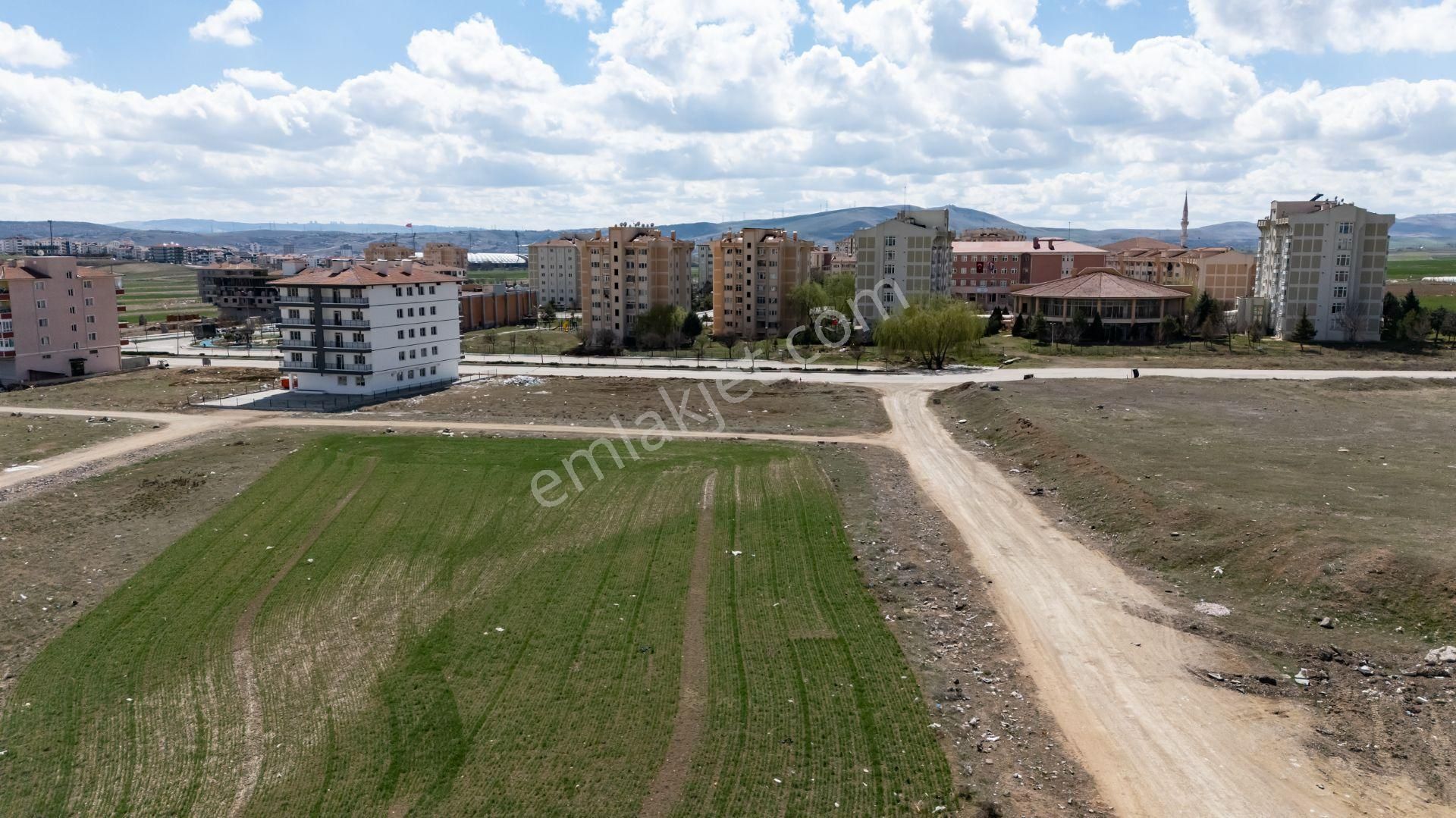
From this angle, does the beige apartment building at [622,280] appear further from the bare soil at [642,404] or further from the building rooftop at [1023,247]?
the building rooftop at [1023,247]

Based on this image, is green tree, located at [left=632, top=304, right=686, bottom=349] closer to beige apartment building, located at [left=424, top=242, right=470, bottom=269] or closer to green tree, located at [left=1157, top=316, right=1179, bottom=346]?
green tree, located at [left=1157, top=316, right=1179, bottom=346]

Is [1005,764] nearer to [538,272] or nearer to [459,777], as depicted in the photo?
[459,777]

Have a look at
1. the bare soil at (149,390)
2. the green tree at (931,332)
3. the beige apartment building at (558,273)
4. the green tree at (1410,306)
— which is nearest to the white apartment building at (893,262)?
the green tree at (931,332)

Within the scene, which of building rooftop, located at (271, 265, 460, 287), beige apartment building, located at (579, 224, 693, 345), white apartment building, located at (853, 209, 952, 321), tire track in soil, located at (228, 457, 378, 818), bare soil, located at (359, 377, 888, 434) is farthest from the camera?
beige apartment building, located at (579, 224, 693, 345)

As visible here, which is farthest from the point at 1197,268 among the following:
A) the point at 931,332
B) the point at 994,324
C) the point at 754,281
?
the point at 931,332

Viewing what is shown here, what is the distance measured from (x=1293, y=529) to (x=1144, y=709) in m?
11.0

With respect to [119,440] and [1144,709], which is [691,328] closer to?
[119,440]

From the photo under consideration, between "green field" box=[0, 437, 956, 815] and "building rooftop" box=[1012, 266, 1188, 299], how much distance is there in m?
62.5

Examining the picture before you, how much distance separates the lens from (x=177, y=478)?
38.3 m

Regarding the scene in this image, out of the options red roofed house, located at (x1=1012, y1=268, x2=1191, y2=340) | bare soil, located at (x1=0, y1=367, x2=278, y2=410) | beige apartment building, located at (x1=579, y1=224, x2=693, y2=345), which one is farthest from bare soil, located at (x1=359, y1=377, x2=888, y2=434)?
red roofed house, located at (x1=1012, y1=268, x2=1191, y2=340)

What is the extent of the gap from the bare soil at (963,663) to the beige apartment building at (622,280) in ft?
214

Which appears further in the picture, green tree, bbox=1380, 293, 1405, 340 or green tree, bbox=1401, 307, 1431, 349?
green tree, bbox=1380, 293, 1405, 340

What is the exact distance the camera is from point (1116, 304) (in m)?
86.6

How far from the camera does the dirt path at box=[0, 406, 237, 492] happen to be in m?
39.6
